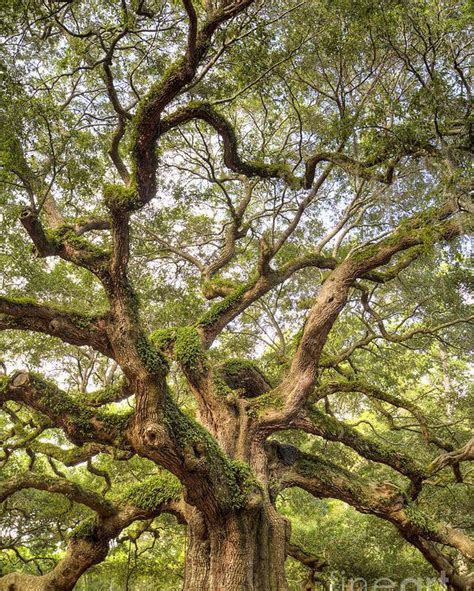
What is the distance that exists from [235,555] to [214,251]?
6.60 m

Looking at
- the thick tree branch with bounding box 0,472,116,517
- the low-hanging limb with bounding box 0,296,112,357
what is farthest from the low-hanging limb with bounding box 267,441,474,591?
the low-hanging limb with bounding box 0,296,112,357

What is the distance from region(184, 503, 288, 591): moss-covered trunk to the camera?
489cm

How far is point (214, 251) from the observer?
10.4m

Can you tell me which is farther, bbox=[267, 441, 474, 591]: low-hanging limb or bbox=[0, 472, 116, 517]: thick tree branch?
bbox=[267, 441, 474, 591]: low-hanging limb

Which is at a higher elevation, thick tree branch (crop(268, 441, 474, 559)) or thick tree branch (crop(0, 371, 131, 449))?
thick tree branch (crop(0, 371, 131, 449))

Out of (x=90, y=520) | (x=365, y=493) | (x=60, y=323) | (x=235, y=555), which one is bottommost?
(x=235, y=555)

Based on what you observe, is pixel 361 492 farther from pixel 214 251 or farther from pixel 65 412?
pixel 214 251

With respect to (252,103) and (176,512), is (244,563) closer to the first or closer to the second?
Result: (176,512)

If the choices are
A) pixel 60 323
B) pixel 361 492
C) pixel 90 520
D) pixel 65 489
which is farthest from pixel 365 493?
pixel 60 323

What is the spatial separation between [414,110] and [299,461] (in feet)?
16.6

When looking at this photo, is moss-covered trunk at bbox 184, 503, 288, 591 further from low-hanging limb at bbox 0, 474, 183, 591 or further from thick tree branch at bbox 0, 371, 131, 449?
thick tree branch at bbox 0, 371, 131, 449

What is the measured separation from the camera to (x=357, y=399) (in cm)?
1229

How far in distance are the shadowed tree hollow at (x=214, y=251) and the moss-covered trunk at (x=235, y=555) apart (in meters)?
0.02

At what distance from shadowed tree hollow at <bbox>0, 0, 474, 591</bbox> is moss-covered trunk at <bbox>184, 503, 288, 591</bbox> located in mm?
21
